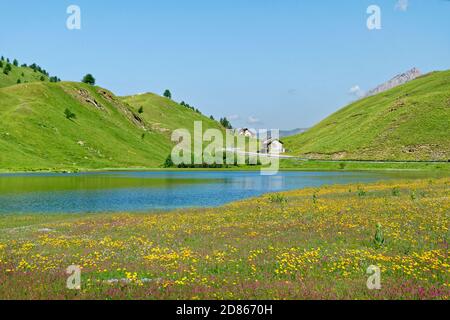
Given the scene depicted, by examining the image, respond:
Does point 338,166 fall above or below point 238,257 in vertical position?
above

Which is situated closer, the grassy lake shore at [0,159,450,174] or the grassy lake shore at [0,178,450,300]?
the grassy lake shore at [0,178,450,300]

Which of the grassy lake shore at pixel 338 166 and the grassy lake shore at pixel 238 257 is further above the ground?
the grassy lake shore at pixel 338 166

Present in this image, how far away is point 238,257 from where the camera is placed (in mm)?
18703

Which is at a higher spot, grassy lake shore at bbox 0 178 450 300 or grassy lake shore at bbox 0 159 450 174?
grassy lake shore at bbox 0 159 450 174

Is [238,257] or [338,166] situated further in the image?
[338,166]

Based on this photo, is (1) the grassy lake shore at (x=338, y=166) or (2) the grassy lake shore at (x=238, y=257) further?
(1) the grassy lake shore at (x=338, y=166)

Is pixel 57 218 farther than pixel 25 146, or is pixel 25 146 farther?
pixel 25 146

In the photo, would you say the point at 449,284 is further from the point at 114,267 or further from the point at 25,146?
the point at 25,146

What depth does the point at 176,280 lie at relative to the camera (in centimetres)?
1464

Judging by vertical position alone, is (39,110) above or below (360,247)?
above

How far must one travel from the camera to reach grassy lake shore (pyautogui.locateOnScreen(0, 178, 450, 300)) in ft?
44.3

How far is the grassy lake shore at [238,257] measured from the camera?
13.5 m
